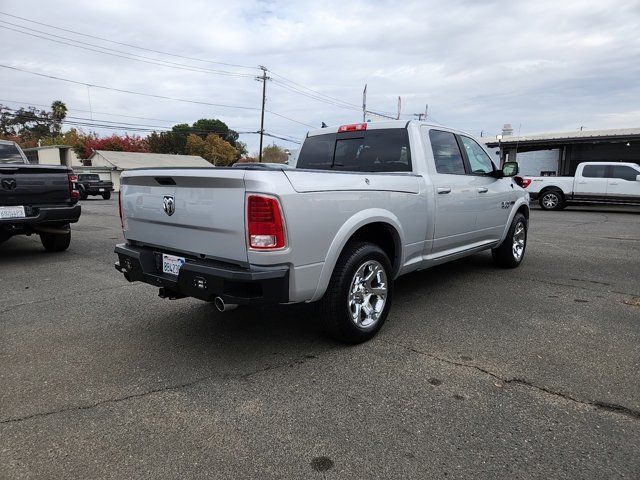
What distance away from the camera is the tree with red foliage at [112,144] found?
6253 centimetres

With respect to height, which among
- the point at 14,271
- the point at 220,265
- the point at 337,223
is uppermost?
the point at 337,223

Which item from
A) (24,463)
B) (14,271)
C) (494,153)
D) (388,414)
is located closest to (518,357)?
(388,414)

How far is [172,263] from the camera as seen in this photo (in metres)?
3.47

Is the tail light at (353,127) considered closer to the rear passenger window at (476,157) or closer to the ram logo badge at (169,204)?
the rear passenger window at (476,157)

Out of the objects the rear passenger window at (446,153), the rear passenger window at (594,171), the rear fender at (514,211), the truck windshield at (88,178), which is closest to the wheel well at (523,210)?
the rear fender at (514,211)

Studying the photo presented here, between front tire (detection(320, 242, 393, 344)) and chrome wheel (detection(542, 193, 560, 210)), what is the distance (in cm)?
1647

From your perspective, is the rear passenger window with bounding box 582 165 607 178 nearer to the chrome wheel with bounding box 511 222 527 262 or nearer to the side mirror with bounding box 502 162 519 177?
the chrome wheel with bounding box 511 222 527 262

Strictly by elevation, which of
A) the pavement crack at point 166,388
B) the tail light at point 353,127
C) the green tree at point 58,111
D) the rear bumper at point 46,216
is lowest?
the pavement crack at point 166,388

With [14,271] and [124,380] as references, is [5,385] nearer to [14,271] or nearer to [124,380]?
[124,380]

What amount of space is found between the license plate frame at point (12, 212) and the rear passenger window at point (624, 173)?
17.9m

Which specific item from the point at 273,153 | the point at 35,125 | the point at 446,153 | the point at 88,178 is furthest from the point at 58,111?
the point at 446,153

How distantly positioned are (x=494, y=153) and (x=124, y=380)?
2864 centimetres

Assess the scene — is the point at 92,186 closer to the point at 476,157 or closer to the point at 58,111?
the point at 476,157

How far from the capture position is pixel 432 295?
5137 millimetres
